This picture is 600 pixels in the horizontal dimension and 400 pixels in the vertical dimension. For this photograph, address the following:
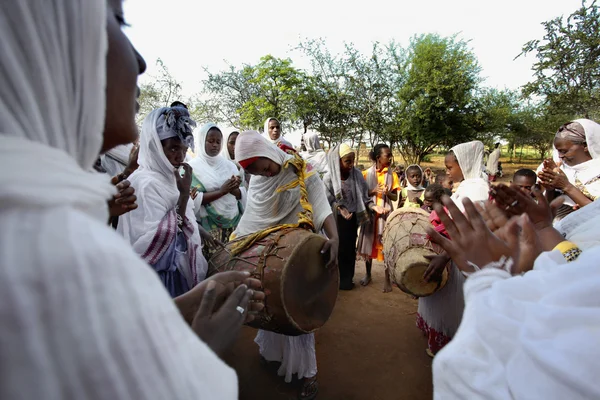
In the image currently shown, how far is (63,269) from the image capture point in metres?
0.45

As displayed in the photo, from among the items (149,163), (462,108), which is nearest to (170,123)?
(149,163)

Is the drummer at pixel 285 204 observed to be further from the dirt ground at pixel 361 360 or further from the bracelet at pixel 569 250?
the bracelet at pixel 569 250

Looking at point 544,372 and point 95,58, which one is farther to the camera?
point 544,372

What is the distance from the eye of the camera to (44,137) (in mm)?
581

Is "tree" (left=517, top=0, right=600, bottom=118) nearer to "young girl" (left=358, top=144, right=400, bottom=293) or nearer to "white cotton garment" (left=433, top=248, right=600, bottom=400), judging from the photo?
"young girl" (left=358, top=144, right=400, bottom=293)

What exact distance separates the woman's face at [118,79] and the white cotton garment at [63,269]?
0.11 m

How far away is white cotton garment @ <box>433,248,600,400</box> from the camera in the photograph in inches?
32.3

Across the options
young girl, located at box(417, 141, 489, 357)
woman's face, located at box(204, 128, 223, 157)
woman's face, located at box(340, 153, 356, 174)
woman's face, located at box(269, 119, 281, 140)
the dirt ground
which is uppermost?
woman's face, located at box(269, 119, 281, 140)

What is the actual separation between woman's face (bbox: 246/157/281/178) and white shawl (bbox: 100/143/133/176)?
1333mm

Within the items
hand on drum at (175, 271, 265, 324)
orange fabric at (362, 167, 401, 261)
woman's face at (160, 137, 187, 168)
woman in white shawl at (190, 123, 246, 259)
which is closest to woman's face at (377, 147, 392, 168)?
orange fabric at (362, 167, 401, 261)

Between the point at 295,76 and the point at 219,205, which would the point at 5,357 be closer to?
the point at 219,205

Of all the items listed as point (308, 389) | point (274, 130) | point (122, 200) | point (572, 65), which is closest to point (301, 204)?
point (122, 200)

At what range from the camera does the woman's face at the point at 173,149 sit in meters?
2.66

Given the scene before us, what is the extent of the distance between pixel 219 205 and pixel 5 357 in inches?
151
